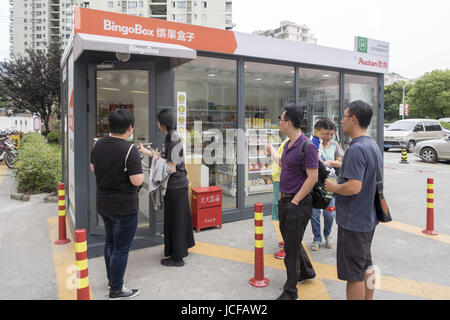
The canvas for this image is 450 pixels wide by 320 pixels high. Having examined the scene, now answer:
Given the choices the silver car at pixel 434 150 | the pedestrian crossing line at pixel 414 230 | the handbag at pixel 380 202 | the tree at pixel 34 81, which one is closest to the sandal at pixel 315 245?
the pedestrian crossing line at pixel 414 230

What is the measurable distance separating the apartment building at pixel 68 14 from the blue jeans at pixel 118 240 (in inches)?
2537

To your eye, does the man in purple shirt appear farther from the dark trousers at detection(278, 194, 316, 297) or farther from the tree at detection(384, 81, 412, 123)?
the tree at detection(384, 81, 412, 123)

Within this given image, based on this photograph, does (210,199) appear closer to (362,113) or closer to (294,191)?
(294,191)

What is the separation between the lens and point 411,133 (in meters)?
19.4

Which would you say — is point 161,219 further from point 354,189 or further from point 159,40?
point 354,189

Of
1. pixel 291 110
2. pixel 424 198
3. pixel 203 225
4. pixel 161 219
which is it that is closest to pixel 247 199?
pixel 203 225

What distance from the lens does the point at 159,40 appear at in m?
5.31

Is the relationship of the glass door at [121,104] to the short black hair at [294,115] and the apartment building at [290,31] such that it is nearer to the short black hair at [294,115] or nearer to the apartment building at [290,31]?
the short black hair at [294,115]

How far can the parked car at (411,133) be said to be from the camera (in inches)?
765

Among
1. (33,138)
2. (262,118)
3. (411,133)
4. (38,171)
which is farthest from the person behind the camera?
(411,133)

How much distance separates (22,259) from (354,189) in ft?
14.4

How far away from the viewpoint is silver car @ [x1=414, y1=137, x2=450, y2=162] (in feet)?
49.5

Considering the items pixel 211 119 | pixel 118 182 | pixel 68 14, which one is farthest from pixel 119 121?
pixel 68 14

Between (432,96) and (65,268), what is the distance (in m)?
45.3
